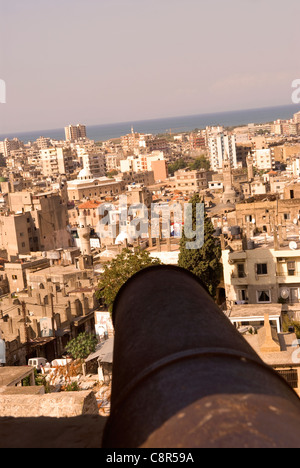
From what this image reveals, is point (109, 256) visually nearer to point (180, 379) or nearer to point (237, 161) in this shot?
point (180, 379)

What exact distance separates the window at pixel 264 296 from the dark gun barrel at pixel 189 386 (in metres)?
15.8

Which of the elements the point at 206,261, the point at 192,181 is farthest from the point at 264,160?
the point at 206,261

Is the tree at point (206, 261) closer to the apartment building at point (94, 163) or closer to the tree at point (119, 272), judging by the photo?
the tree at point (119, 272)

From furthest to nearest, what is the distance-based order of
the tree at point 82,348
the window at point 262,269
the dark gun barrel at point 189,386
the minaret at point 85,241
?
the minaret at point 85,241, the window at point 262,269, the tree at point 82,348, the dark gun barrel at point 189,386

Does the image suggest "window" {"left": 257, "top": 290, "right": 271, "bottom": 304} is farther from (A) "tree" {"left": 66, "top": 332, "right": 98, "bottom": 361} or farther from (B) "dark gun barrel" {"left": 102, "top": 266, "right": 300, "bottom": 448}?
(B) "dark gun barrel" {"left": 102, "top": 266, "right": 300, "bottom": 448}

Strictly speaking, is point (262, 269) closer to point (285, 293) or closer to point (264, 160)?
point (285, 293)

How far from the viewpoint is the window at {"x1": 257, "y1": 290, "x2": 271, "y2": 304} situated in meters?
18.7

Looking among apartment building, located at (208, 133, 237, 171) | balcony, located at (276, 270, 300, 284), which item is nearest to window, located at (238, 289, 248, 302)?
balcony, located at (276, 270, 300, 284)

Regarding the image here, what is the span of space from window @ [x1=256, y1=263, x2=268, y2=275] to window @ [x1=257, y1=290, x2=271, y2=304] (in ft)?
1.80

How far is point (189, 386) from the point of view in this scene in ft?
8.10

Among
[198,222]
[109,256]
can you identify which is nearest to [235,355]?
[198,222]

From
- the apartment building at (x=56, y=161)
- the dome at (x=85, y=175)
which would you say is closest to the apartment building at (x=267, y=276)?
the dome at (x=85, y=175)

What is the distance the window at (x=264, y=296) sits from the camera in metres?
18.7
